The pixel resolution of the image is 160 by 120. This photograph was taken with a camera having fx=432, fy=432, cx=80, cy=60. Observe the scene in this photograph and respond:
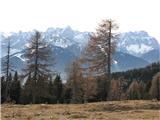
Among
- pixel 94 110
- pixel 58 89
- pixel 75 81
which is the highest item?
pixel 75 81

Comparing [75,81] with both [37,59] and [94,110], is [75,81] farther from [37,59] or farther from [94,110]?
[94,110]

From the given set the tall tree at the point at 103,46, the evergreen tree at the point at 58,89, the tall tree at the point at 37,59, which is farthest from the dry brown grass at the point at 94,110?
the evergreen tree at the point at 58,89

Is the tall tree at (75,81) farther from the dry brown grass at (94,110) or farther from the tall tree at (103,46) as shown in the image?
the dry brown grass at (94,110)

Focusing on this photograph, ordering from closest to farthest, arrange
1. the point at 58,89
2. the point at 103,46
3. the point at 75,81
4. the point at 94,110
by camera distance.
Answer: the point at 94,110, the point at 103,46, the point at 75,81, the point at 58,89

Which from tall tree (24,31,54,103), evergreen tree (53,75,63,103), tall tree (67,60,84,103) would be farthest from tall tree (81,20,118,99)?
evergreen tree (53,75,63,103)

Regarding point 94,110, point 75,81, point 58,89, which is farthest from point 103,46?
point 58,89

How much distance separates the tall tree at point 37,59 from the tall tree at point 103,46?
798 centimetres

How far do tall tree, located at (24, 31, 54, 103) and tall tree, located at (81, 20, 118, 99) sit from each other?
7.98 metres

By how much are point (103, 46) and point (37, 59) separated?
10.8 metres

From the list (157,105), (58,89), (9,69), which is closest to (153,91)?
(58,89)

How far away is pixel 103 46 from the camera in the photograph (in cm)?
5056

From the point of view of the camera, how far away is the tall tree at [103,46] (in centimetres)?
5019

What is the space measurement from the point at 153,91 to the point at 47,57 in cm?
5899

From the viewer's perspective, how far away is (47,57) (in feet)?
188
